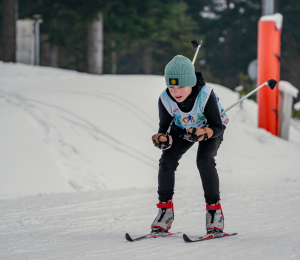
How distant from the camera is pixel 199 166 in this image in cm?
281

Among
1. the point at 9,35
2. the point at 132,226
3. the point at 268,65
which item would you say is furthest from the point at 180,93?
the point at 9,35

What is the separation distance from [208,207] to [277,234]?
0.54 m

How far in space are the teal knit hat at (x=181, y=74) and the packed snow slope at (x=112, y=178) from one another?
1.07 m

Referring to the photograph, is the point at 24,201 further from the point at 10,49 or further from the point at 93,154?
the point at 10,49

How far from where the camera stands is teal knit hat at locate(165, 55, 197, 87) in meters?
2.77

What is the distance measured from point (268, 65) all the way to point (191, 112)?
6089 mm

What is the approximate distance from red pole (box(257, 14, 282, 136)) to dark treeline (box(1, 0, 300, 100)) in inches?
226

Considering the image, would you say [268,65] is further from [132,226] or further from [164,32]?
[164,32]

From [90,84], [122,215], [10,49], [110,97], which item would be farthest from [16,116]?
[10,49]

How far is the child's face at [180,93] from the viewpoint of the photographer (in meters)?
2.79

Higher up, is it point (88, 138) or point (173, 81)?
point (173, 81)

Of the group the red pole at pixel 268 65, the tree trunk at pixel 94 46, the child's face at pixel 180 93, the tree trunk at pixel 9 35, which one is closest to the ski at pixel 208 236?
the child's face at pixel 180 93

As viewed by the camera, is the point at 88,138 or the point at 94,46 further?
the point at 94,46

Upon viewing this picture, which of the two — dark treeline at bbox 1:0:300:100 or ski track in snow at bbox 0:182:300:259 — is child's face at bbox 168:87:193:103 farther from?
dark treeline at bbox 1:0:300:100
